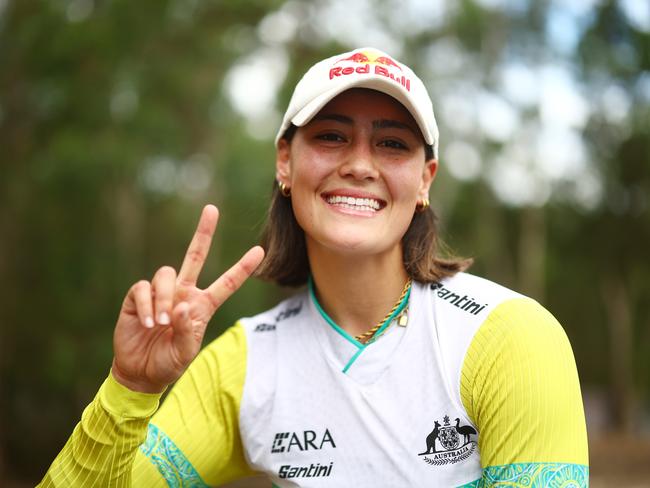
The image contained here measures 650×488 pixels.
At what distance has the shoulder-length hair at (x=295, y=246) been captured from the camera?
2.80 metres

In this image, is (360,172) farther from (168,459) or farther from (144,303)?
(168,459)

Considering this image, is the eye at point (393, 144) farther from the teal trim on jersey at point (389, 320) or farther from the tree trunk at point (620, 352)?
the tree trunk at point (620, 352)

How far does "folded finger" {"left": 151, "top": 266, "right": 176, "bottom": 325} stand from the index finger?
110mm

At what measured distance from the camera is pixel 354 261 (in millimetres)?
2646

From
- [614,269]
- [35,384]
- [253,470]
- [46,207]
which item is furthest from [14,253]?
[614,269]

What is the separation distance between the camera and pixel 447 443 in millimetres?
2309

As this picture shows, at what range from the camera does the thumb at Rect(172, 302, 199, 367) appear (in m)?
2.09

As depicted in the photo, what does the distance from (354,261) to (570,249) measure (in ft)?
71.1

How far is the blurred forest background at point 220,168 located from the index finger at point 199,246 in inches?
117

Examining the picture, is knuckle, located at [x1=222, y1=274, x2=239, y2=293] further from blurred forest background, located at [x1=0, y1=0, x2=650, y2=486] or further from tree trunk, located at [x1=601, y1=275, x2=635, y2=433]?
tree trunk, located at [x1=601, y1=275, x2=635, y2=433]

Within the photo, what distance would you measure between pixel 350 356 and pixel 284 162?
28.9 inches

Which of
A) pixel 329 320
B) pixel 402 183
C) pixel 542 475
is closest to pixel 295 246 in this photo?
pixel 329 320

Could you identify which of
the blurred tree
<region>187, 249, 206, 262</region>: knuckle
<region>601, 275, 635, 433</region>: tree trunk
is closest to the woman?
<region>187, 249, 206, 262</region>: knuckle

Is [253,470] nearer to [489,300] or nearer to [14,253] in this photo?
[489,300]
